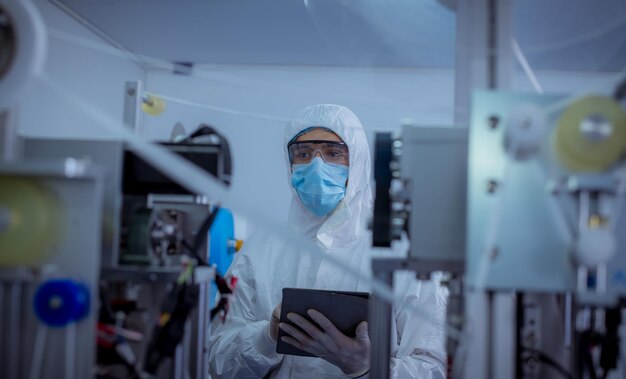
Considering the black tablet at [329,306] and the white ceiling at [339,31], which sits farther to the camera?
the white ceiling at [339,31]

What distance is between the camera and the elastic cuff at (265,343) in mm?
1700

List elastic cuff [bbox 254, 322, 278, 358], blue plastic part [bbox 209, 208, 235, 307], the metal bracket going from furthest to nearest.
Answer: blue plastic part [bbox 209, 208, 235, 307] → elastic cuff [bbox 254, 322, 278, 358] → the metal bracket

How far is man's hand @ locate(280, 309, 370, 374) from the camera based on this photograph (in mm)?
1504

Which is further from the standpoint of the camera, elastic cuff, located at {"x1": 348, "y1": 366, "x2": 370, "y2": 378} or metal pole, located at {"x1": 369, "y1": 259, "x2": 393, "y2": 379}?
elastic cuff, located at {"x1": 348, "y1": 366, "x2": 370, "y2": 378}

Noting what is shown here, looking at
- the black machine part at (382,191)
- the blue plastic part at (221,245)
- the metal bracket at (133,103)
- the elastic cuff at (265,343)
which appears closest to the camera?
the black machine part at (382,191)

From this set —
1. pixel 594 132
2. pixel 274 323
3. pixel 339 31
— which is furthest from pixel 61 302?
pixel 339 31

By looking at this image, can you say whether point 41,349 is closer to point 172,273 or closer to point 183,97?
point 172,273

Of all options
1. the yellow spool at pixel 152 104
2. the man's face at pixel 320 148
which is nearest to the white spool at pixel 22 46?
the yellow spool at pixel 152 104

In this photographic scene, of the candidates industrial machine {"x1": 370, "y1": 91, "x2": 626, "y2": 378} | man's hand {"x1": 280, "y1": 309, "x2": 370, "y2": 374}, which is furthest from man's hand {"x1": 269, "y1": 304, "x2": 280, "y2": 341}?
industrial machine {"x1": 370, "y1": 91, "x2": 626, "y2": 378}

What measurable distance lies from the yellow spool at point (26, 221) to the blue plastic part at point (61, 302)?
0.18 feet

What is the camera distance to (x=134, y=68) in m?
2.82

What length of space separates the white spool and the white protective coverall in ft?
3.69

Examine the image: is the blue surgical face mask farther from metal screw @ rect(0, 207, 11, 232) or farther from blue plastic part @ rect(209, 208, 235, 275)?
metal screw @ rect(0, 207, 11, 232)

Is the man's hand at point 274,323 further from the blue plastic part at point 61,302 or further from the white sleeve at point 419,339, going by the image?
the blue plastic part at point 61,302
